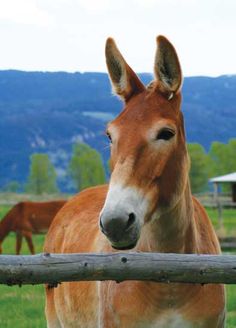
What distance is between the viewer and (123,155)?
449cm

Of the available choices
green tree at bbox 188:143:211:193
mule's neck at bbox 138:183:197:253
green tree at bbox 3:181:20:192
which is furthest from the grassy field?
green tree at bbox 3:181:20:192

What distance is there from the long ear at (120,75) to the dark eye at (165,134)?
51cm

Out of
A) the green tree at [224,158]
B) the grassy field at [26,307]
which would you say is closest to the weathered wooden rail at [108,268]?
the grassy field at [26,307]

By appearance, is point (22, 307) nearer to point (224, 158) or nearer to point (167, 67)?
point (167, 67)

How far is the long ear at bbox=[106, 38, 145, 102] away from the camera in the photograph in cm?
504

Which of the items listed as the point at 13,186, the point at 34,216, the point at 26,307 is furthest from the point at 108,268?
the point at 13,186

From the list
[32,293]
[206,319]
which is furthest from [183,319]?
[32,293]

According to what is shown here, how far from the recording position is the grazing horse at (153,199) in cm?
441

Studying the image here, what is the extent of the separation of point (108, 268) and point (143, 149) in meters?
0.79

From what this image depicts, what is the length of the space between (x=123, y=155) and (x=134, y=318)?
0.97 metres

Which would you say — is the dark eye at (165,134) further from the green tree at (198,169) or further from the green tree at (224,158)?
the green tree at (224,158)

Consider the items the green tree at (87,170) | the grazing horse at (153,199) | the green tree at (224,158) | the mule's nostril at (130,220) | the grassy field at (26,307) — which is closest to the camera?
the mule's nostril at (130,220)

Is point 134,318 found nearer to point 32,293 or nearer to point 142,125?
point 142,125

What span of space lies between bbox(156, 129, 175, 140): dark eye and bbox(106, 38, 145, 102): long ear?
508 millimetres
